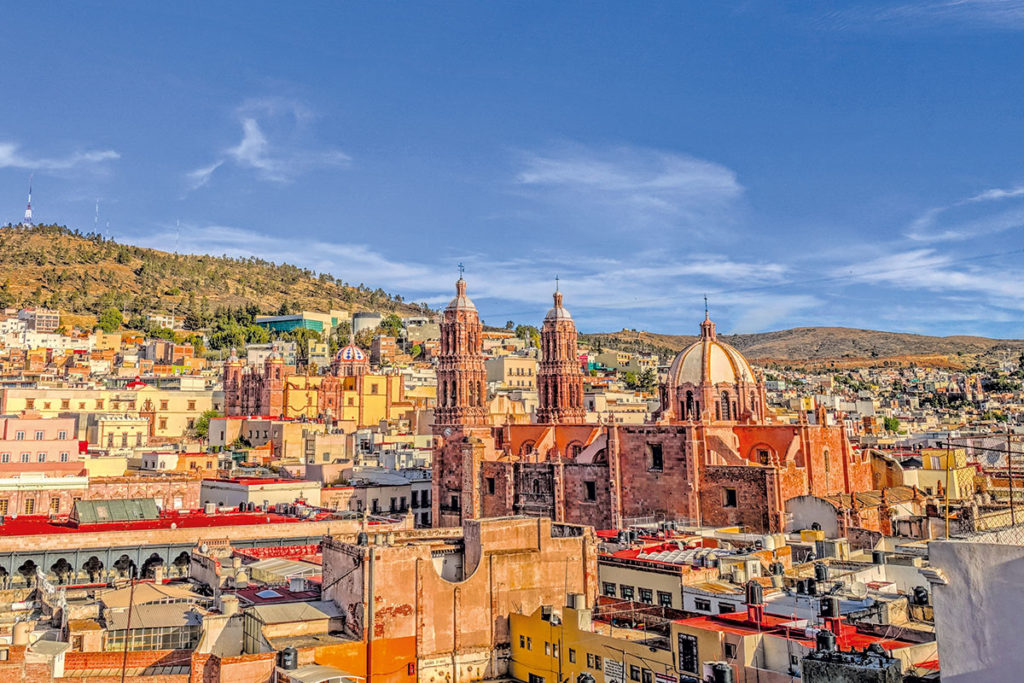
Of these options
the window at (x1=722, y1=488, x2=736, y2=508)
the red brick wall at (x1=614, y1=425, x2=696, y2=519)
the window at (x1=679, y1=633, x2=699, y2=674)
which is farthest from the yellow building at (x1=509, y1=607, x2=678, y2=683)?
the red brick wall at (x1=614, y1=425, x2=696, y2=519)

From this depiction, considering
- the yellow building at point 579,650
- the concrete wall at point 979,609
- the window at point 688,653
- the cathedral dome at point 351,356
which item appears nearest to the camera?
the concrete wall at point 979,609

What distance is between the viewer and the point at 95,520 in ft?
123

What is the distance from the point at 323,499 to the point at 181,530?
52.6 feet

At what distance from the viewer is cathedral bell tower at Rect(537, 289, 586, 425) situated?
60969 millimetres

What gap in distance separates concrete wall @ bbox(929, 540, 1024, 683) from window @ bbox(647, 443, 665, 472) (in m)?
38.9

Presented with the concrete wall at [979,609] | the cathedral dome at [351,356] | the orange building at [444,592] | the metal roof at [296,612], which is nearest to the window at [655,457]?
the orange building at [444,592]

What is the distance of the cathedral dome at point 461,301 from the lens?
2388 inches

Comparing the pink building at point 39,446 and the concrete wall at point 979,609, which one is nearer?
the concrete wall at point 979,609

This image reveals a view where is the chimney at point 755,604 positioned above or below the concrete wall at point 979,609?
below

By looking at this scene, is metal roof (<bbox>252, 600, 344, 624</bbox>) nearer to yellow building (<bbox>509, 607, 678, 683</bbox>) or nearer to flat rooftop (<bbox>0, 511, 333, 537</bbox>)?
yellow building (<bbox>509, 607, 678, 683</bbox>)

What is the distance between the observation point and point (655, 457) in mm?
45781

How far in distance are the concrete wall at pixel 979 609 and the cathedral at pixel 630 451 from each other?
Result: 114 ft

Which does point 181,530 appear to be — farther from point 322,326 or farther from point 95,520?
point 322,326

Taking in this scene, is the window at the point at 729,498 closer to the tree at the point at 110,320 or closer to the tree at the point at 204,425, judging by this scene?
the tree at the point at 204,425
